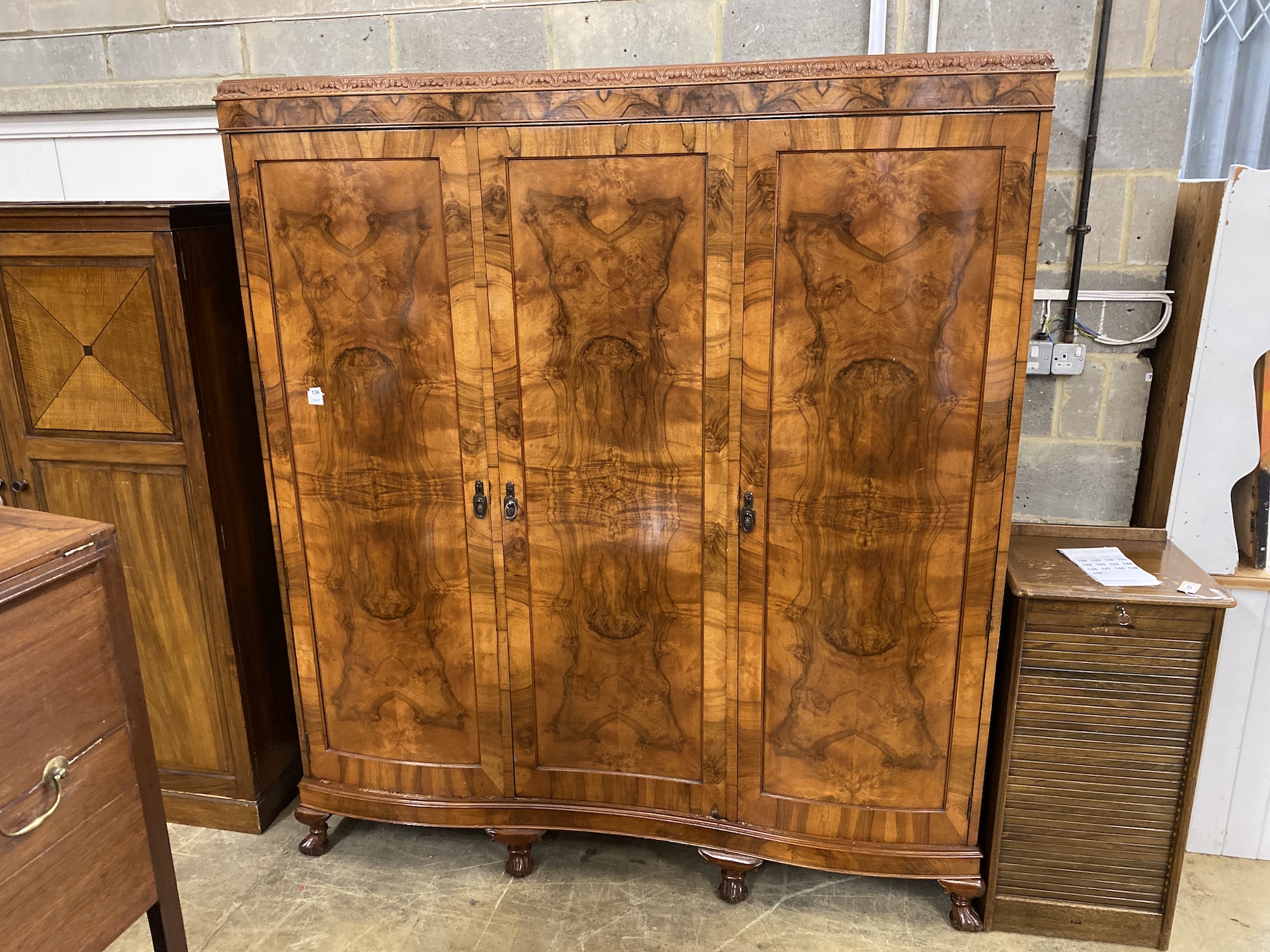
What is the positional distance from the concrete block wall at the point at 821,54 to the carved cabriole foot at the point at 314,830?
1908 mm

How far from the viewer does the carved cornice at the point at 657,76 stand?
1565mm

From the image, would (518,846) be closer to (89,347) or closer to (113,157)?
(89,347)

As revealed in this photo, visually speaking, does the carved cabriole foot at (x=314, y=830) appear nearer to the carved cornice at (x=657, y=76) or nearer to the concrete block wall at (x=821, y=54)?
the carved cornice at (x=657, y=76)

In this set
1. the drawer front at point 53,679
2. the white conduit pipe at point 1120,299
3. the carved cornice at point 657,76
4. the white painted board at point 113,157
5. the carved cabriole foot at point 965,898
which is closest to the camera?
the drawer front at point 53,679

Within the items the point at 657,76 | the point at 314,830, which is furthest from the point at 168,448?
the point at 657,76

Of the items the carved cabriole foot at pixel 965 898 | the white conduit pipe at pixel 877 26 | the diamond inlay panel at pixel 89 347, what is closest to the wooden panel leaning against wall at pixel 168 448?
the diamond inlay panel at pixel 89 347

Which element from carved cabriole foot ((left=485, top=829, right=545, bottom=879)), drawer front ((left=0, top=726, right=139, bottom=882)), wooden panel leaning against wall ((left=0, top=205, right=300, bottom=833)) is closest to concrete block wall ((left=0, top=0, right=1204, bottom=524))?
wooden panel leaning against wall ((left=0, top=205, right=300, bottom=833))

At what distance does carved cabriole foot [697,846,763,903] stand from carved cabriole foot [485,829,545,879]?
406 millimetres

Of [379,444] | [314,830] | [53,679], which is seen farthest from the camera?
[314,830]

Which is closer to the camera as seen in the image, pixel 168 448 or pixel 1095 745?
pixel 1095 745

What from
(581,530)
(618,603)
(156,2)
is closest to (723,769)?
(618,603)

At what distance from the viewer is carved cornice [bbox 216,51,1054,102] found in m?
1.57

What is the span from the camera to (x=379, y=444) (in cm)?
198

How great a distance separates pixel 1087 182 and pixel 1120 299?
0.29 m
